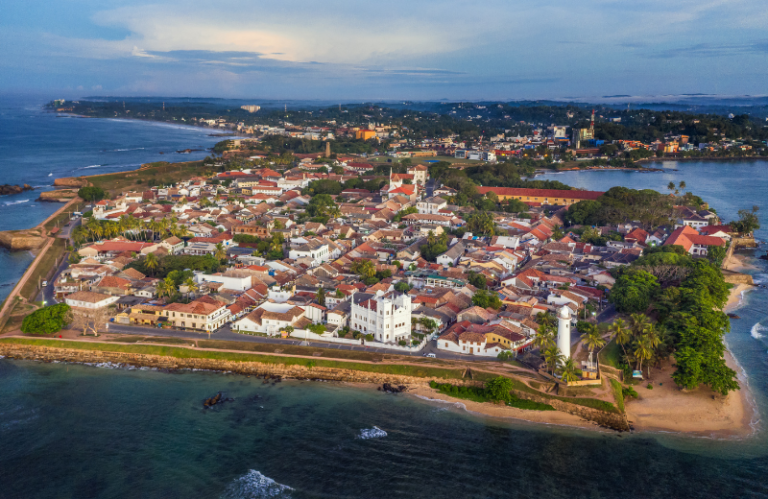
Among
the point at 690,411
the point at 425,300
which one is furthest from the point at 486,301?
the point at 690,411

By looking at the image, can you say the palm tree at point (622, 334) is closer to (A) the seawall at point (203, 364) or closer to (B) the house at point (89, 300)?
(A) the seawall at point (203, 364)

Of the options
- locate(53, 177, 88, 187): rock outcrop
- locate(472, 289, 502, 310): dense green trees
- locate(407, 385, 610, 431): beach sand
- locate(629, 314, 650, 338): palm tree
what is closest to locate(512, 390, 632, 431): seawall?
locate(407, 385, 610, 431): beach sand

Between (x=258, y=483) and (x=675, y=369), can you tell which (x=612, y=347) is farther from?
(x=258, y=483)

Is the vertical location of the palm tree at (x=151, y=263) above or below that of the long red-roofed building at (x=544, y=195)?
below

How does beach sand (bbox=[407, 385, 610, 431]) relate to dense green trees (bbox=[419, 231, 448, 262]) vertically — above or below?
below

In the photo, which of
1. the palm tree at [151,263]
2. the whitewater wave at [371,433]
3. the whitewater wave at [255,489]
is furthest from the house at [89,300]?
the whitewater wave at [371,433]

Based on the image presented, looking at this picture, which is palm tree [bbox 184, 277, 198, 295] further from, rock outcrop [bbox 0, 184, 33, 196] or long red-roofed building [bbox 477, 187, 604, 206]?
rock outcrop [bbox 0, 184, 33, 196]

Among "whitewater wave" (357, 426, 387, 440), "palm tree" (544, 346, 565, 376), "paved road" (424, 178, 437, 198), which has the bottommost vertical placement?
"whitewater wave" (357, 426, 387, 440)
